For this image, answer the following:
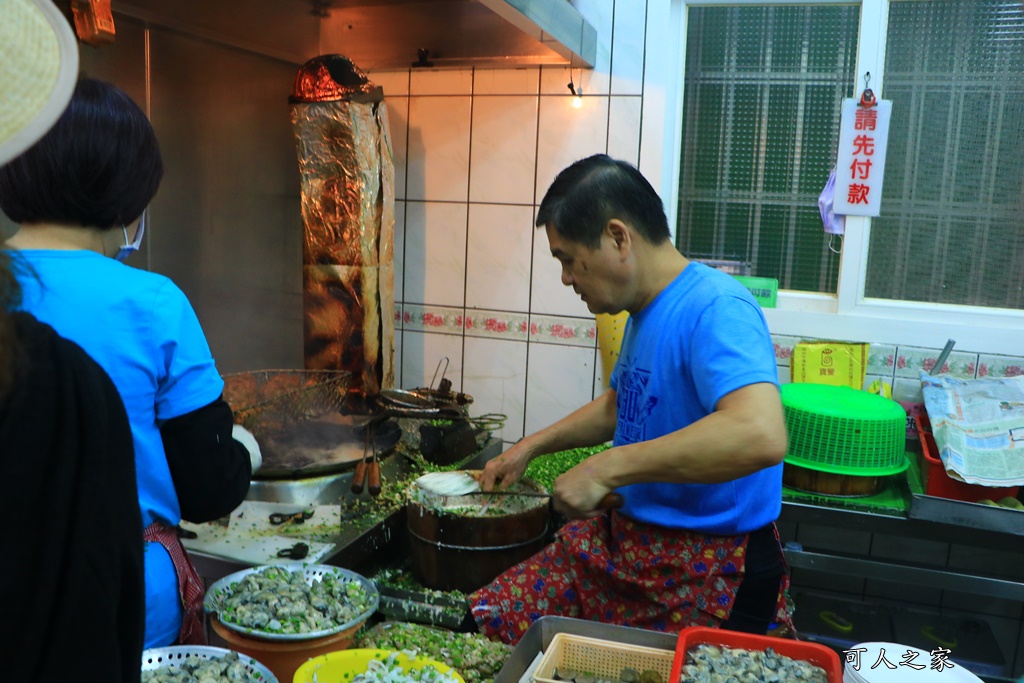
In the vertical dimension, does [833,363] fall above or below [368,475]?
above

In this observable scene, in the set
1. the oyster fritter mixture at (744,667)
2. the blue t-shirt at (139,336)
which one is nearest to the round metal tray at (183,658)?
the blue t-shirt at (139,336)

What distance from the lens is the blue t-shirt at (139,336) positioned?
1.17 m

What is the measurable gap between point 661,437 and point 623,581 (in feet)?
1.22

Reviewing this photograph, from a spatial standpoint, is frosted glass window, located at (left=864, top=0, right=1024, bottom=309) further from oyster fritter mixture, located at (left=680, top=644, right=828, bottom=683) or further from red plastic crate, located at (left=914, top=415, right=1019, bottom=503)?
oyster fritter mixture, located at (left=680, top=644, right=828, bottom=683)

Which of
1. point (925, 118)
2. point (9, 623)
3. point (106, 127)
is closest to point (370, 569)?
point (106, 127)

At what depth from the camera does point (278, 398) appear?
223cm

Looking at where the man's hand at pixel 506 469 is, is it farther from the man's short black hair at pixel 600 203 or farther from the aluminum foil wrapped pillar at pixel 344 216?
the aluminum foil wrapped pillar at pixel 344 216

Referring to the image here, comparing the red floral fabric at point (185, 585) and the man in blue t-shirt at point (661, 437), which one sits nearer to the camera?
the red floral fabric at point (185, 585)

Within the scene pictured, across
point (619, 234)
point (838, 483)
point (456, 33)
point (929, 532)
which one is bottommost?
point (929, 532)

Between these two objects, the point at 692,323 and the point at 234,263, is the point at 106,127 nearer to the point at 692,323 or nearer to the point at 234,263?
the point at 692,323

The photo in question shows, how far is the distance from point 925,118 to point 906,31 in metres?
0.30

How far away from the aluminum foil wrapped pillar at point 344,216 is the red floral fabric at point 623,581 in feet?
3.90

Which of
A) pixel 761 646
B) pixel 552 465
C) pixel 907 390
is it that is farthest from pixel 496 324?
pixel 761 646

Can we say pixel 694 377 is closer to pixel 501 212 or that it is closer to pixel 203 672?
pixel 203 672
